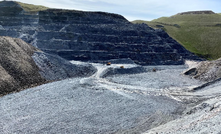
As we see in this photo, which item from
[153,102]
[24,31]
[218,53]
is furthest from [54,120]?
[218,53]

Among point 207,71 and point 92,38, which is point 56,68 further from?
point 207,71

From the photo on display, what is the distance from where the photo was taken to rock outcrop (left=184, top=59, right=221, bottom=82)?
28.1m

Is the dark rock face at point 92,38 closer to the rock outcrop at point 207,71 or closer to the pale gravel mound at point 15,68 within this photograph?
the rock outcrop at point 207,71

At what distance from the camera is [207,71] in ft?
97.0

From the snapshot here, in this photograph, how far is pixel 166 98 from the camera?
19422 mm

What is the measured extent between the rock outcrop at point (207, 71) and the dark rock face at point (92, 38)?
1140 cm

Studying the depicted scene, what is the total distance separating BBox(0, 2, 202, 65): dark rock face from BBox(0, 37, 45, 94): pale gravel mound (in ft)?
47.7

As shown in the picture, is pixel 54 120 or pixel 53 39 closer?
pixel 54 120

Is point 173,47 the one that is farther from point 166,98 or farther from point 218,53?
point 166,98

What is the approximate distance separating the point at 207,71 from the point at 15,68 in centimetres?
2437

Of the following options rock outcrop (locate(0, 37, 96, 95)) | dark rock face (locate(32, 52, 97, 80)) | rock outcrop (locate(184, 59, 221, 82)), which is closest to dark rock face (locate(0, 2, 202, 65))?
dark rock face (locate(32, 52, 97, 80))

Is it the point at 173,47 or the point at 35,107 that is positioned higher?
the point at 173,47

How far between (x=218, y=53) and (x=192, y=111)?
41.8m

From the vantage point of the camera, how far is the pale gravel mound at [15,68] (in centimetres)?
1997
